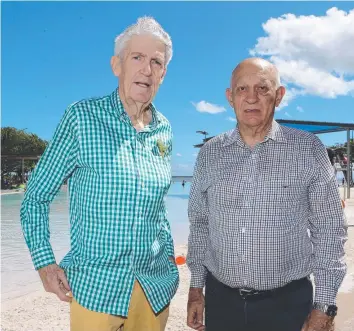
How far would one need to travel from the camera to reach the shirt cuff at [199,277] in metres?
2.48

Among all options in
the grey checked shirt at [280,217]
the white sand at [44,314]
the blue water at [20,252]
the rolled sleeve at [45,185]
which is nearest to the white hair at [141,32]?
the rolled sleeve at [45,185]

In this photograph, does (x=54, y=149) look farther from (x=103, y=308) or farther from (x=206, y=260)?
(x=206, y=260)

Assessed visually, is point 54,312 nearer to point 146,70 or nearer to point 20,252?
point 146,70

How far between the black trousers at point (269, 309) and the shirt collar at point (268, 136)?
0.76 m

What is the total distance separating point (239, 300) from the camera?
224cm

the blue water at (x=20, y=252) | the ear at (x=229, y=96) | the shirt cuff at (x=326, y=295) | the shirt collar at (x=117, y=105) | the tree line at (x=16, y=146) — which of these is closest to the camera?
the shirt collar at (x=117, y=105)

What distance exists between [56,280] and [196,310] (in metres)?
0.92

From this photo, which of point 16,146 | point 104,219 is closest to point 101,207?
point 104,219

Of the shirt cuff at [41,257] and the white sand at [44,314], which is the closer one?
the shirt cuff at [41,257]

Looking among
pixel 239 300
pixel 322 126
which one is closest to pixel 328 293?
pixel 239 300

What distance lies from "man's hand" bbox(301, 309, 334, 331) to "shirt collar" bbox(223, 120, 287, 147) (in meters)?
0.90

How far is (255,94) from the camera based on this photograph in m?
2.27

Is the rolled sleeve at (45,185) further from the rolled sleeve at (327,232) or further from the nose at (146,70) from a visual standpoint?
the rolled sleeve at (327,232)

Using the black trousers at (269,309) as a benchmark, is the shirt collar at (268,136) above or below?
above
